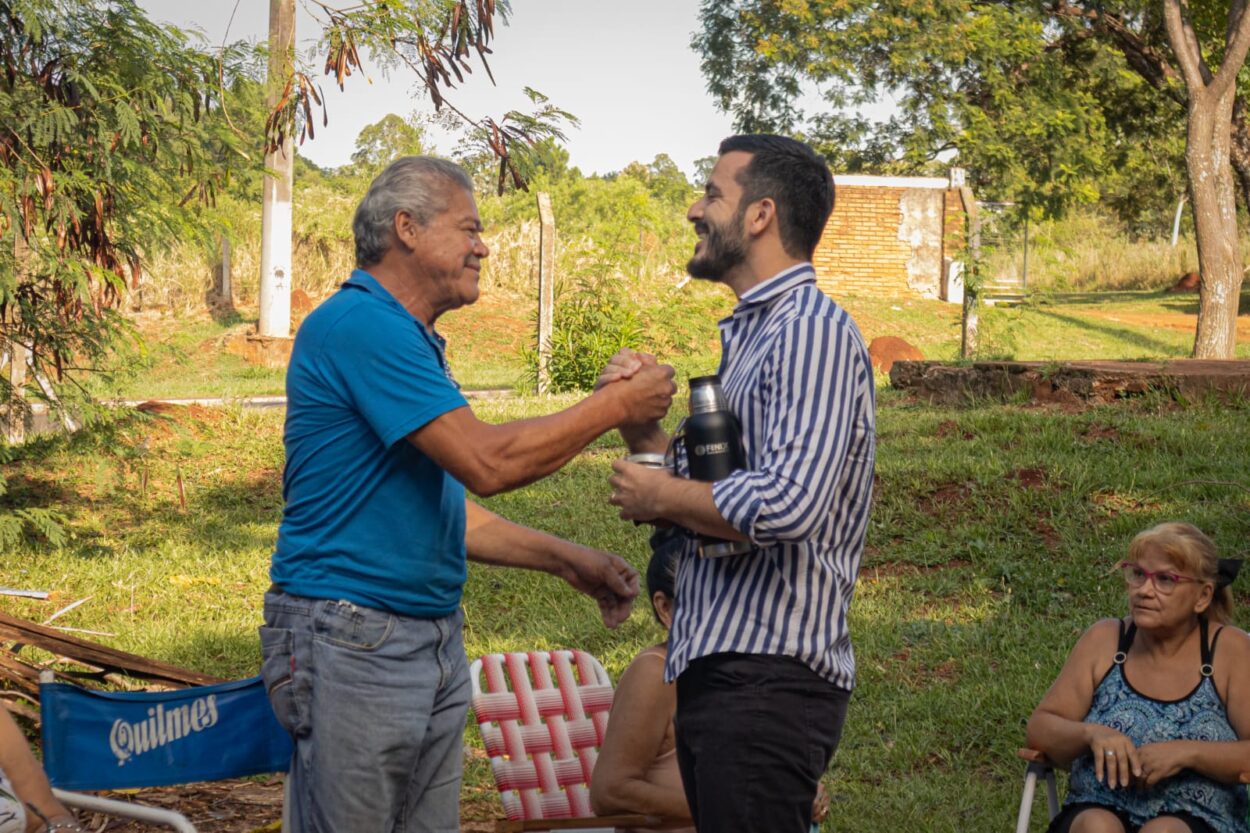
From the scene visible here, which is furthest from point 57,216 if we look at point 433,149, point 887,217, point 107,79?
point 887,217

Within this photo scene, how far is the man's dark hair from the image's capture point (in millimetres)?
2680

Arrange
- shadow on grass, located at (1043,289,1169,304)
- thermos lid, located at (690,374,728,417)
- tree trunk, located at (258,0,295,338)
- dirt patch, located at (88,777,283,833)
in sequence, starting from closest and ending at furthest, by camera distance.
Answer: thermos lid, located at (690,374,728,417), dirt patch, located at (88,777,283,833), tree trunk, located at (258,0,295,338), shadow on grass, located at (1043,289,1169,304)

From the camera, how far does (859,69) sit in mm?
31016

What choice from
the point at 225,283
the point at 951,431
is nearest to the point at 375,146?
the point at 225,283

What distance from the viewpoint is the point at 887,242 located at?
2728cm

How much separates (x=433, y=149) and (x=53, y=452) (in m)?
14.0

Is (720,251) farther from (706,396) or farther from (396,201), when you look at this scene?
(396,201)

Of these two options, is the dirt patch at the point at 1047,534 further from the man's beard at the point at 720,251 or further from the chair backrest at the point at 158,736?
the man's beard at the point at 720,251

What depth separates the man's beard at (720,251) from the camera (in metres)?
2.71

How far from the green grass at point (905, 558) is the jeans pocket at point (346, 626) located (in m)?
2.75

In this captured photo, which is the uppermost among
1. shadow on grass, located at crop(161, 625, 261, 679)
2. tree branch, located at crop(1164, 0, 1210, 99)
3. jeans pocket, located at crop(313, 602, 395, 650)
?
tree branch, located at crop(1164, 0, 1210, 99)

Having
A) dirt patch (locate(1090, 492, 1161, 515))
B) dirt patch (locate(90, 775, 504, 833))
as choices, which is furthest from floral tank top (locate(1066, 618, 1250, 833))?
dirt patch (locate(1090, 492, 1161, 515))

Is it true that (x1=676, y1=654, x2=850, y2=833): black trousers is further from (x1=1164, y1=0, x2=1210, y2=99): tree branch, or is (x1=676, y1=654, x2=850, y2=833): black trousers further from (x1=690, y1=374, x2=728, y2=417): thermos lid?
(x1=1164, y1=0, x2=1210, y2=99): tree branch

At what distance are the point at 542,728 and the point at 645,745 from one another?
0.82m
